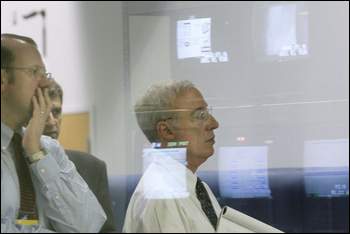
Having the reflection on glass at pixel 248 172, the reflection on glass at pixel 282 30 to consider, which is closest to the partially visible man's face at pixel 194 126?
the reflection on glass at pixel 248 172

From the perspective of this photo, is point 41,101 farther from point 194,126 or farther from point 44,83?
point 194,126

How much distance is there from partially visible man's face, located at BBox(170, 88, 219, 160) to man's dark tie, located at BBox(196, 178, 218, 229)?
6 cm

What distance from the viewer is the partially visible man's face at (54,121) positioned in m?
0.83

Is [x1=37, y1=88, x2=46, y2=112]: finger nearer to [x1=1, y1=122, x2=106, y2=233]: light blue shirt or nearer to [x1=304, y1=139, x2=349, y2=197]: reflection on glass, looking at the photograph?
[x1=1, y1=122, x2=106, y2=233]: light blue shirt

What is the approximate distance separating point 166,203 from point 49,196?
200 millimetres

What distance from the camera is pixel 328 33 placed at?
2535mm

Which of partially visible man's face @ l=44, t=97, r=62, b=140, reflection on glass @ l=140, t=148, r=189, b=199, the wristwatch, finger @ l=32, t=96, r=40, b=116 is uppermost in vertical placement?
finger @ l=32, t=96, r=40, b=116

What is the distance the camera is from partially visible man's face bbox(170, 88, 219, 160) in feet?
2.84

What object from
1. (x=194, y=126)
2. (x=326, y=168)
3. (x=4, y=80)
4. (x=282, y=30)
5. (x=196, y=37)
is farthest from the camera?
(x=326, y=168)

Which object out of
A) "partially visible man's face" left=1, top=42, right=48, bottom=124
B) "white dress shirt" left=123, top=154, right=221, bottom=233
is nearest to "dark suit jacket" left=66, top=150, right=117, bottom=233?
"white dress shirt" left=123, top=154, right=221, bottom=233

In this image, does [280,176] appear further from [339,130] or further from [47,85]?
[47,85]

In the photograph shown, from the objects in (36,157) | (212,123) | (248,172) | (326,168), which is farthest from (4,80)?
(326,168)

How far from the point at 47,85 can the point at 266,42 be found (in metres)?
1.84

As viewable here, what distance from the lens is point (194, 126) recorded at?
871 millimetres
